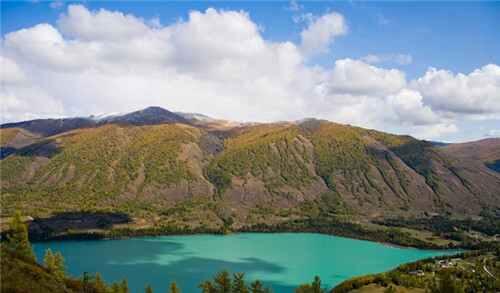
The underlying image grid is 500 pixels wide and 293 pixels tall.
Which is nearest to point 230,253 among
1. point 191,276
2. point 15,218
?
point 191,276

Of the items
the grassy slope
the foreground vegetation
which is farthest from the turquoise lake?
Result: the grassy slope

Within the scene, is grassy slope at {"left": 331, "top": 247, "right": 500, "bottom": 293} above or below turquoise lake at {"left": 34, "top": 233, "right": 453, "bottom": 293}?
above

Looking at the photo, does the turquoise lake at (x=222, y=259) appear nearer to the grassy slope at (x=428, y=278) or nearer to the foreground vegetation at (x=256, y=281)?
the foreground vegetation at (x=256, y=281)

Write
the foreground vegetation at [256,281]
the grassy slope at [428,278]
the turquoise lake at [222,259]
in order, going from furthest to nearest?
the turquoise lake at [222,259] → the grassy slope at [428,278] → the foreground vegetation at [256,281]

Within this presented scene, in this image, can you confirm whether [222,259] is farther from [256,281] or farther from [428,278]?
[256,281]

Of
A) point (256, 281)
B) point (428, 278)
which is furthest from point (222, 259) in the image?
point (256, 281)

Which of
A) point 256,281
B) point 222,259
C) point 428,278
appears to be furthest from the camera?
point 222,259

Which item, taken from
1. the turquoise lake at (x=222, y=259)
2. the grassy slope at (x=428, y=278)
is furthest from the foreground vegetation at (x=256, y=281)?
the turquoise lake at (x=222, y=259)

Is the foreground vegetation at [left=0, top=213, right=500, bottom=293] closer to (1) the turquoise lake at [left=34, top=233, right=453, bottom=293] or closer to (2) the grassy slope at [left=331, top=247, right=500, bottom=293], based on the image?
(2) the grassy slope at [left=331, top=247, right=500, bottom=293]
